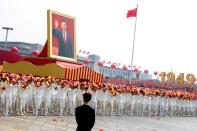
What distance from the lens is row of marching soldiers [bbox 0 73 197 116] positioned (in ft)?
51.4

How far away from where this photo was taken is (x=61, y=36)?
30.6 meters

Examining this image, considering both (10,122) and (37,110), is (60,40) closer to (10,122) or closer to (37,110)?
(37,110)

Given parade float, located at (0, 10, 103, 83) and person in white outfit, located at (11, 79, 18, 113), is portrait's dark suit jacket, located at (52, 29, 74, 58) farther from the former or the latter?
person in white outfit, located at (11, 79, 18, 113)

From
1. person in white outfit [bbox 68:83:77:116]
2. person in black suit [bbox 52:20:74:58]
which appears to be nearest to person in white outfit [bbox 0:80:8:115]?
person in white outfit [bbox 68:83:77:116]

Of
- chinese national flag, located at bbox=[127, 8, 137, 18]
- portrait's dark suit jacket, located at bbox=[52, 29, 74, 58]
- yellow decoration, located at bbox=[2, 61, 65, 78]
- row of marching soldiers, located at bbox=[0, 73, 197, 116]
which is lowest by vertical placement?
row of marching soldiers, located at bbox=[0, 73, 197, 116]

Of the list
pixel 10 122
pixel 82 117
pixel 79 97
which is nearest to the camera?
pixel 82 117

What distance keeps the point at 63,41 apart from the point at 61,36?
530 millimetres

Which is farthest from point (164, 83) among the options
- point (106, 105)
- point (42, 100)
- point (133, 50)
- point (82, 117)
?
point (82, 117)

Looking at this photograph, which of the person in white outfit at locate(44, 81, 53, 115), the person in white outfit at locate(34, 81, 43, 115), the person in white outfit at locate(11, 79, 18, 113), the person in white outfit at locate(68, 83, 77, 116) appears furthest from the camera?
the person in white outfit at locate(68, 83, 77, 116)

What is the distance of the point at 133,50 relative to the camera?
34.6 metres

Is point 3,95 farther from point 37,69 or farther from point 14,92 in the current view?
point 37,69

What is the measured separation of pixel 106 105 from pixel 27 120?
22.6 feet

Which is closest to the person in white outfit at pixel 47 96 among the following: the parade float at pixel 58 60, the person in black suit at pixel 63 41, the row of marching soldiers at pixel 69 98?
the row of marching soldiers at pixel 69 98

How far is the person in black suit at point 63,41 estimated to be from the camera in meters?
30.3
